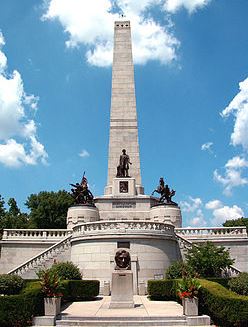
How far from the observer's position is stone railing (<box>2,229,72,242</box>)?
1283 inches

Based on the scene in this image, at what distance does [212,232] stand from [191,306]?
60.6 feet

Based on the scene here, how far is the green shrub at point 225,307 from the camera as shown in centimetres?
1281

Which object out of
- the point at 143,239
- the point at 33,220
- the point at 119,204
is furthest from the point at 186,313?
the point at 33,220

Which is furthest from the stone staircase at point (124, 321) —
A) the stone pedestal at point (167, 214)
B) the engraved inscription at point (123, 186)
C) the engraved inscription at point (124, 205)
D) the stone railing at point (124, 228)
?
the engraved inscription at point (123, 186)

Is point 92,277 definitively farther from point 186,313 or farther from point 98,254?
point 186,313

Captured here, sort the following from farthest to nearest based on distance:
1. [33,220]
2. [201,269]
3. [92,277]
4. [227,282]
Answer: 1. [33,220]
2. [92,277]
3. [201,269]
4. [227,282]

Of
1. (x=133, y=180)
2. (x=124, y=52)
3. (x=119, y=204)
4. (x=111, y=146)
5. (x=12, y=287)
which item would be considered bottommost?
(x=12, y=287)

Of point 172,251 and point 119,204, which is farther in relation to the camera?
point 119,204

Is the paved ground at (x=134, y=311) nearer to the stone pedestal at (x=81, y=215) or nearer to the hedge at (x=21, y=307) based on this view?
the hedge at (x=21, y=307)

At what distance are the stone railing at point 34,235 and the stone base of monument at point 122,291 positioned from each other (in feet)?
51.5

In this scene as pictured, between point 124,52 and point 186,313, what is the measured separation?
1462 inches

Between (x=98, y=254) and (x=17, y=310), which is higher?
(x=98, y=254)

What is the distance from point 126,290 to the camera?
696 inches

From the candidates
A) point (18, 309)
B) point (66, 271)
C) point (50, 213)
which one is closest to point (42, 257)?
point (66, 271)
